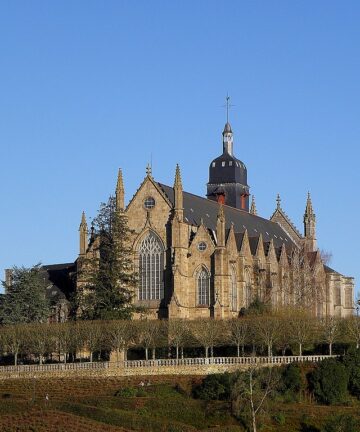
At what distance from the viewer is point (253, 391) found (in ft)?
236

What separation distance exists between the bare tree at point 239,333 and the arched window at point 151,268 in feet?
43.6

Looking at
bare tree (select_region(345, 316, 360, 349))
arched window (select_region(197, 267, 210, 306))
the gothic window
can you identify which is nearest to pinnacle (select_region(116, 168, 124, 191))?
arched window (select_region(197, 267, 210, 306))

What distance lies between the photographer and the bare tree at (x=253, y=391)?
7025cm

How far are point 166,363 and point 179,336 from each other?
481 cm

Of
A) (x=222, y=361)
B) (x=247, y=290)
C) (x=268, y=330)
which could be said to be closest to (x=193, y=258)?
(x=247, y=290)

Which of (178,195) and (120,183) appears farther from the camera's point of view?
(120,183)

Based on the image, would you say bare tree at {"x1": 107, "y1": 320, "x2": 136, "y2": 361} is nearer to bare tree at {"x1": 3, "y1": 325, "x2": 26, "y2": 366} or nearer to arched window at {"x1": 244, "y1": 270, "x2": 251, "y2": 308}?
bare tree at {"x1": 3, "y1": 325, "x2": 26, "y2": 366}

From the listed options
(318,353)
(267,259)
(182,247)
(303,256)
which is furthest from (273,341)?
(303,256)

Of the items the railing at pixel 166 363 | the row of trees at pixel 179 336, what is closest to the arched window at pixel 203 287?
the row of trees at pixel 179 336

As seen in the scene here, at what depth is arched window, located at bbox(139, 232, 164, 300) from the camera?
100 m

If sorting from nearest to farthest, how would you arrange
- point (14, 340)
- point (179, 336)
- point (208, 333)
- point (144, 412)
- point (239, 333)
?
point (144, 412) → point (239, 333) → point (208, 333) → point (179, 336) → point (14, 340)

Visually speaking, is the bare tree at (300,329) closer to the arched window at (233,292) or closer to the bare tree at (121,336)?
the bare tree at (121,336)

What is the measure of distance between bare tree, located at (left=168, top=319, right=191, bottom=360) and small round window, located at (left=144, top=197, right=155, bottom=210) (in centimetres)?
1442

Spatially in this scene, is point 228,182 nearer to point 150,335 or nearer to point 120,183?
point 120,183
